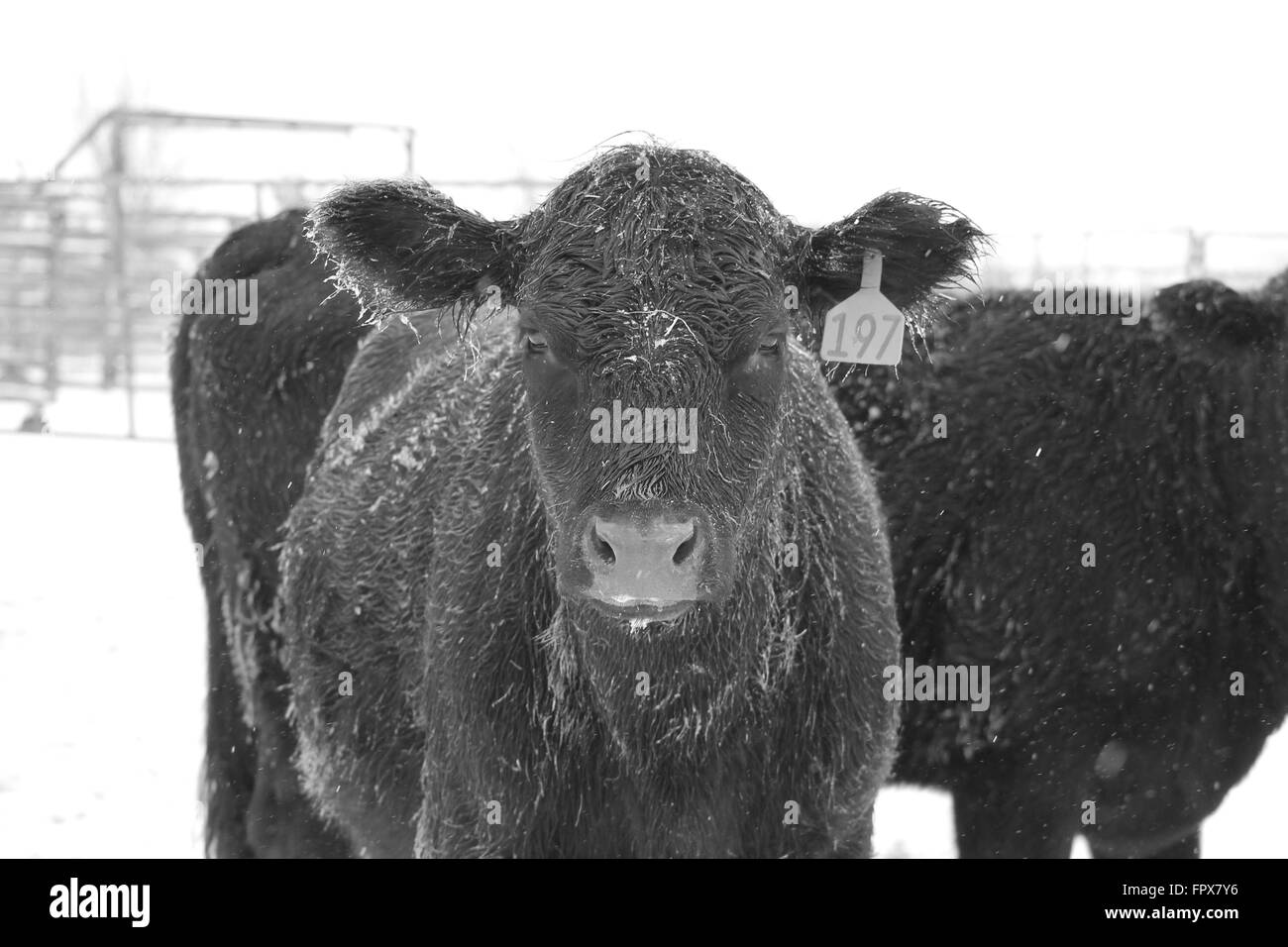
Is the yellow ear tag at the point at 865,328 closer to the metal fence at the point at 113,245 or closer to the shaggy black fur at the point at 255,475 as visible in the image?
the shaggy black fur at the point at 255,475

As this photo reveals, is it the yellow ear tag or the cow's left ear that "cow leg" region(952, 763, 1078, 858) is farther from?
the cow's left ear

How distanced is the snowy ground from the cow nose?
369 centimetres

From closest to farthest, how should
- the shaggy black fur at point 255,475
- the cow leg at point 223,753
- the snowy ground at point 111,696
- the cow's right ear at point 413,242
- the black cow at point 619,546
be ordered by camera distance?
the black cow at point 619,546
the cow's right ear at point 413,242
the shaggy black fur at point 255,475
the cow leg at point 223,753
the snowy ground at point 111,696

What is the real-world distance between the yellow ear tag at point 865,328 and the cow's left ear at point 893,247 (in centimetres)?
4

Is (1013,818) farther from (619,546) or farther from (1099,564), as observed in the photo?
(619,546)

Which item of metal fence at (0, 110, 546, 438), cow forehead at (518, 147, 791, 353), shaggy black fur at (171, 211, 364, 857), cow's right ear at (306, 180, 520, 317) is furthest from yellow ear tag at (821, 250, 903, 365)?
metal fence at (0, 110, 546, 438)

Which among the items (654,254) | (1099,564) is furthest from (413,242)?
(1099,564)

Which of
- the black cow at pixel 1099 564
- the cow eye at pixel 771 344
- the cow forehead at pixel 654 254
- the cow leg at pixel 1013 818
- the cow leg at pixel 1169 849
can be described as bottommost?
the cow leg at pixel 1169 849

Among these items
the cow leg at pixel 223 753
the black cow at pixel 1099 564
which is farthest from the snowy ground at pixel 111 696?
the black cow at pixel 1099 564

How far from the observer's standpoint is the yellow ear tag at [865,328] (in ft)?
10.6

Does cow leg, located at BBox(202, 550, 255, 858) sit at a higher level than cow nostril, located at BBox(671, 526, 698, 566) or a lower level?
lower

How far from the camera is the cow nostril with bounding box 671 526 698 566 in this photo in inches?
98.8
